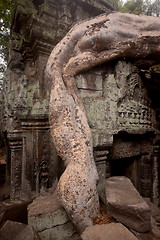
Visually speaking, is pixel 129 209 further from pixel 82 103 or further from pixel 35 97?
pixel 35 97

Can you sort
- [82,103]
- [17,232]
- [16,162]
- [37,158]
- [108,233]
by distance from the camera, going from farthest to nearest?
[16,162], [37,158], [82,103], [17,232], [108,233]

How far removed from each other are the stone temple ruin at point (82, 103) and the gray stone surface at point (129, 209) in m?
0.16

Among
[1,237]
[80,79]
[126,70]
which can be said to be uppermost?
[126,70]

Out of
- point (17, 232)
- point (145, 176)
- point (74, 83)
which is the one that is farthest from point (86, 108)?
point (145, 176)

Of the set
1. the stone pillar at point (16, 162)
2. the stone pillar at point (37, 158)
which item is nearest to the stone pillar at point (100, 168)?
the stone pillar at point (37, 158)

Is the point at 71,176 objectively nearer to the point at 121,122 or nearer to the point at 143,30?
the point at 121,122

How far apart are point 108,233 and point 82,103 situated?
1.21m

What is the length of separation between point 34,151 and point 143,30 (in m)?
2.61

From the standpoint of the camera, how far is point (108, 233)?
94 cm

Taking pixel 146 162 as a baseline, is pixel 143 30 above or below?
above

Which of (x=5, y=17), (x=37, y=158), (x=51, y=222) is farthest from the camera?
(x=5, y=17)

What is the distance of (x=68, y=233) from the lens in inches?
50.6

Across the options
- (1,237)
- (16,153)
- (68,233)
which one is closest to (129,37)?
(68,233)

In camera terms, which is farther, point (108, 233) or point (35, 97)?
point (35, 97)
